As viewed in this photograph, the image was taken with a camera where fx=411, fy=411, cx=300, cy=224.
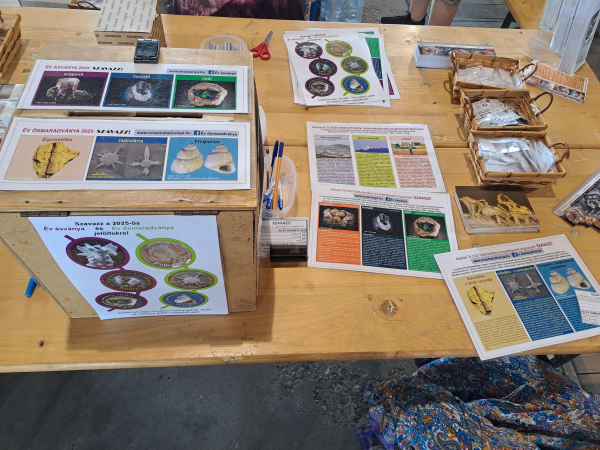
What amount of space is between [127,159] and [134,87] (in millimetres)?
169

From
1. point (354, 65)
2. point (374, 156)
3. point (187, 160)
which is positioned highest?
point (187, 160)

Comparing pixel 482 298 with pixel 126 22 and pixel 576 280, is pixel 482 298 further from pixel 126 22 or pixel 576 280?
pixel 126 22

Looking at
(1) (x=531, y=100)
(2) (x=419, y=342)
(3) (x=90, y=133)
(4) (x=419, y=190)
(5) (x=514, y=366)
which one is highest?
(3) (x=90, y=133)

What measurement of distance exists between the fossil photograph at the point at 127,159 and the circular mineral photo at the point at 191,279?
162mm

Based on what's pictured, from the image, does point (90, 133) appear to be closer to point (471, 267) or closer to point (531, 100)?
point (471, 267)

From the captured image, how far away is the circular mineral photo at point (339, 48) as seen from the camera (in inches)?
47.4

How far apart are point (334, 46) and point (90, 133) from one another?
85 centimetres

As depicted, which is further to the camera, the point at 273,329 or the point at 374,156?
the point at 374,156

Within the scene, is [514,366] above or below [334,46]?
below

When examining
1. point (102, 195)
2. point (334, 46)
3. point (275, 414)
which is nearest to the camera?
point (102, 195)

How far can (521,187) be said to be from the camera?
3.19 feet

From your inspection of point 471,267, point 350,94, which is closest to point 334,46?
point 350,94

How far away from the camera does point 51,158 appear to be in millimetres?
566

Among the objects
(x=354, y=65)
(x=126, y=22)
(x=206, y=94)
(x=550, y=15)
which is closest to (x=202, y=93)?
(x=206, y=94)
